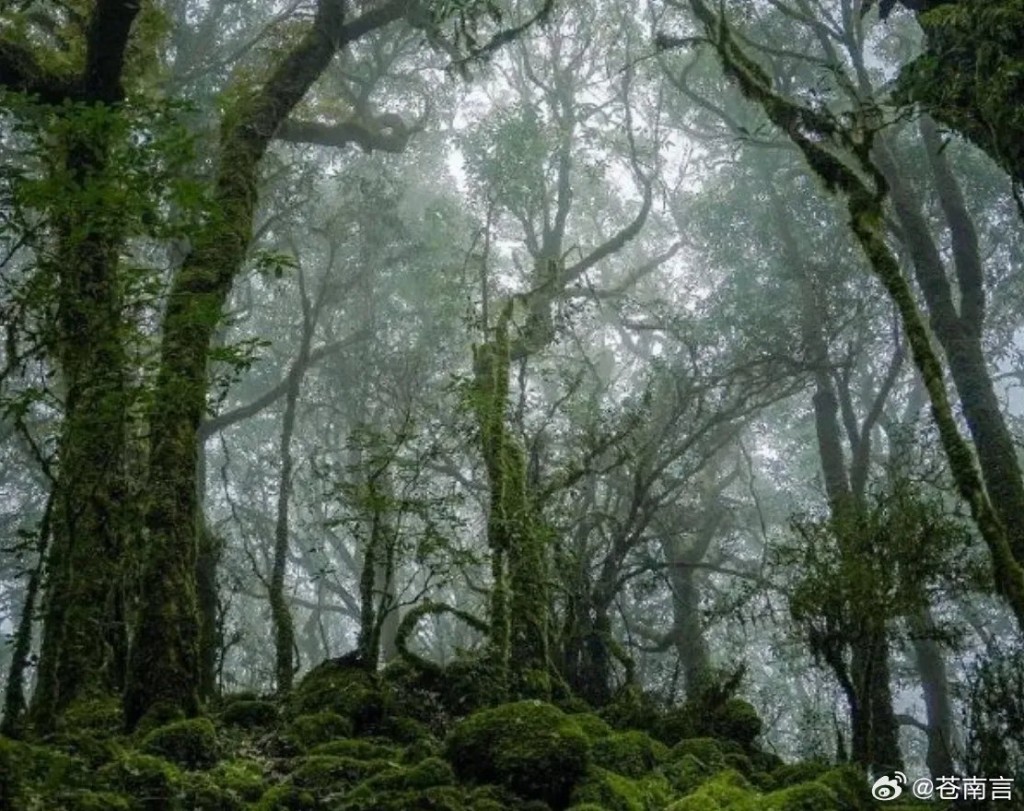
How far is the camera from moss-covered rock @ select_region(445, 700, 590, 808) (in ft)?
15.9

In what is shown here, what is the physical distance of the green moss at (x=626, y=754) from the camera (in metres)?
5.76

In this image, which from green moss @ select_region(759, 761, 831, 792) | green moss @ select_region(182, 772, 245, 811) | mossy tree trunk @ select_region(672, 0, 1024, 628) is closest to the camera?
green moss @ select_region(182, 772, 245, 811)

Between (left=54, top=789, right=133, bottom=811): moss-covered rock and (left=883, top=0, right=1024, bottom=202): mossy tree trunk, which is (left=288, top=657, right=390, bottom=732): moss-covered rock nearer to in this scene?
(left=54, top=789, right=133, bottom=811): moss-covered rock

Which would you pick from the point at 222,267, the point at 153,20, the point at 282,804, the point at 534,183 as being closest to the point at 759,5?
the point at 534,183

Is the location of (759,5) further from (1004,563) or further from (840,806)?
(840,806)

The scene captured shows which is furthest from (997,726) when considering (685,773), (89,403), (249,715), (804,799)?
(89,403)

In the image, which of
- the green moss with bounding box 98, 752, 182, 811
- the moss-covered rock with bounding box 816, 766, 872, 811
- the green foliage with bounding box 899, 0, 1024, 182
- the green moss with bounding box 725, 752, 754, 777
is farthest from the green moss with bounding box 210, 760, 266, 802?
the green foliage with bounding box 899, 0, 1024, 182

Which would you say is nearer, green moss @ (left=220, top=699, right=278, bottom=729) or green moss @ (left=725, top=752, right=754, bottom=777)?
green moss @ (left=725, top=752, right=754, bottom=777)

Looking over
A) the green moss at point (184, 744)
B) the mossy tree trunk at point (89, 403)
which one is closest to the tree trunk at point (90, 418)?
the mossy tree trunk at point (89, 403)

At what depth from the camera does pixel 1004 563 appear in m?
5.82

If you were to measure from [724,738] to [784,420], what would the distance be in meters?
16.7

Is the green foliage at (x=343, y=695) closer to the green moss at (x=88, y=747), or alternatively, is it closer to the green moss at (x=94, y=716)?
the green moss at (x=94, y=716)

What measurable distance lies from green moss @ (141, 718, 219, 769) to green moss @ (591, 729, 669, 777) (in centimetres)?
225

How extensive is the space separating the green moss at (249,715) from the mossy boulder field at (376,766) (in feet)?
0.04
